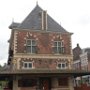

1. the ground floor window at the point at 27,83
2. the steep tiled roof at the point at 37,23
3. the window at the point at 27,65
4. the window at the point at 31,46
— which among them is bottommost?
the ground floor window at the point at 27,83

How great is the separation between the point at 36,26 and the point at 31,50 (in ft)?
10.3

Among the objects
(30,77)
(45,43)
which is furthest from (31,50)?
(30,77)

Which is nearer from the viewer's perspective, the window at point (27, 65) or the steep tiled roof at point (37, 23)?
the window at point (27, 65)

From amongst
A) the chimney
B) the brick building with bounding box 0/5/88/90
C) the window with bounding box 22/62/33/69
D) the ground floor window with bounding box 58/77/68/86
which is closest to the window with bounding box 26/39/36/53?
the brick building with bounding box 0/5/88/90

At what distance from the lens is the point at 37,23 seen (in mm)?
30328

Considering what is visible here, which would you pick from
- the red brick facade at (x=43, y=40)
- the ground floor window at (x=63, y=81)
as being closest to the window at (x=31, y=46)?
the red brick facade at (x=43, y=40)

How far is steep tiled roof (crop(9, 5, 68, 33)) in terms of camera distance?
29658 mm

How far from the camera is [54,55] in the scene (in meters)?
29.3

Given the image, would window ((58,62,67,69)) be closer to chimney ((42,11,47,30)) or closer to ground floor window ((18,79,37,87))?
ground floor window ((18,79,37,87))

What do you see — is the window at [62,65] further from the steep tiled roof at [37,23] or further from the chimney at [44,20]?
the chimney at [44,20]

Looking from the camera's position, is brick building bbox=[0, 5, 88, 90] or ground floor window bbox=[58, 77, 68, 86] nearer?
brick building bbox=[0, 5, 88, 90]

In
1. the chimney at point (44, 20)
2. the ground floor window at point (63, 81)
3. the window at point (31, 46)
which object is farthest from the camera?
the chimney at point (44, 20)

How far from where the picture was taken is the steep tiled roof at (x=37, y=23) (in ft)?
97.3

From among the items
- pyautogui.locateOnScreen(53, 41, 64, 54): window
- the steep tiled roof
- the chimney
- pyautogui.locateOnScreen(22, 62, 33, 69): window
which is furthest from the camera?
the chimney
